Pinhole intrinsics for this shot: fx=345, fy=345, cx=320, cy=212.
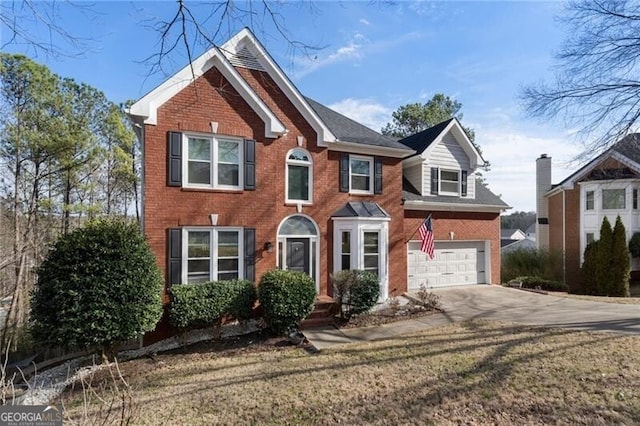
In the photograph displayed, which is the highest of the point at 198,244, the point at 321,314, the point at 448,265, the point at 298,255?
the point at 198,244

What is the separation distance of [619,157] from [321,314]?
18623mm

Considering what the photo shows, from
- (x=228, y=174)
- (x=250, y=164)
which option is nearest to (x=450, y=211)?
(x=250, y=164)

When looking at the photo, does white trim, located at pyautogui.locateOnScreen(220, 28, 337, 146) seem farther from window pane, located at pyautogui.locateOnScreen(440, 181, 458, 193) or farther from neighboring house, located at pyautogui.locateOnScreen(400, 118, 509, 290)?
window pane, located at pyautogui.locateOnScreen(440, 181, 458, 193)

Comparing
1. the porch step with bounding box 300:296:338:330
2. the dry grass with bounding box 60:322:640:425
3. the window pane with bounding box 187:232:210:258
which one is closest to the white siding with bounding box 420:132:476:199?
the porch step with bounding box 300:296:338:330

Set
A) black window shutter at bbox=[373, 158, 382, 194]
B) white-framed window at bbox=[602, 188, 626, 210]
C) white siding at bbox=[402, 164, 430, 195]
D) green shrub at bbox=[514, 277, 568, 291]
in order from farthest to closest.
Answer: white-framed window at bbox=[602, 188, 626, 210], green shrub at bbox=[514, 277, 568, 291], white siding at bbox=[402, 164, 430, 195], black window shutter at bbox=[373, 158, 382, 194]

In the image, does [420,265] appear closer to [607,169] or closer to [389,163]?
[389,163]

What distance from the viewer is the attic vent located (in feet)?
38.9

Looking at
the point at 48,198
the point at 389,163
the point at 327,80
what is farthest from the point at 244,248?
the point at 48,198

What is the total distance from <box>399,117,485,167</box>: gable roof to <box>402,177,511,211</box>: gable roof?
64.1 inches

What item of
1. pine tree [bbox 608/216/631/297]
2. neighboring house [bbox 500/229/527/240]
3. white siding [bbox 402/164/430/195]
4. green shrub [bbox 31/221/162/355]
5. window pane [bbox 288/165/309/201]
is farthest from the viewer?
neighboring house [bbox 500/229/527/240]

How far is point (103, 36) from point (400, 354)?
7.78 m

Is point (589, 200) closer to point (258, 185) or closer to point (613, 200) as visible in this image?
point (613, 200)

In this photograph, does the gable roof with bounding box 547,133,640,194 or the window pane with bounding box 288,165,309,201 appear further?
the window pane with bounding box 288,165,309,201

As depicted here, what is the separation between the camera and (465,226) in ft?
52.3
